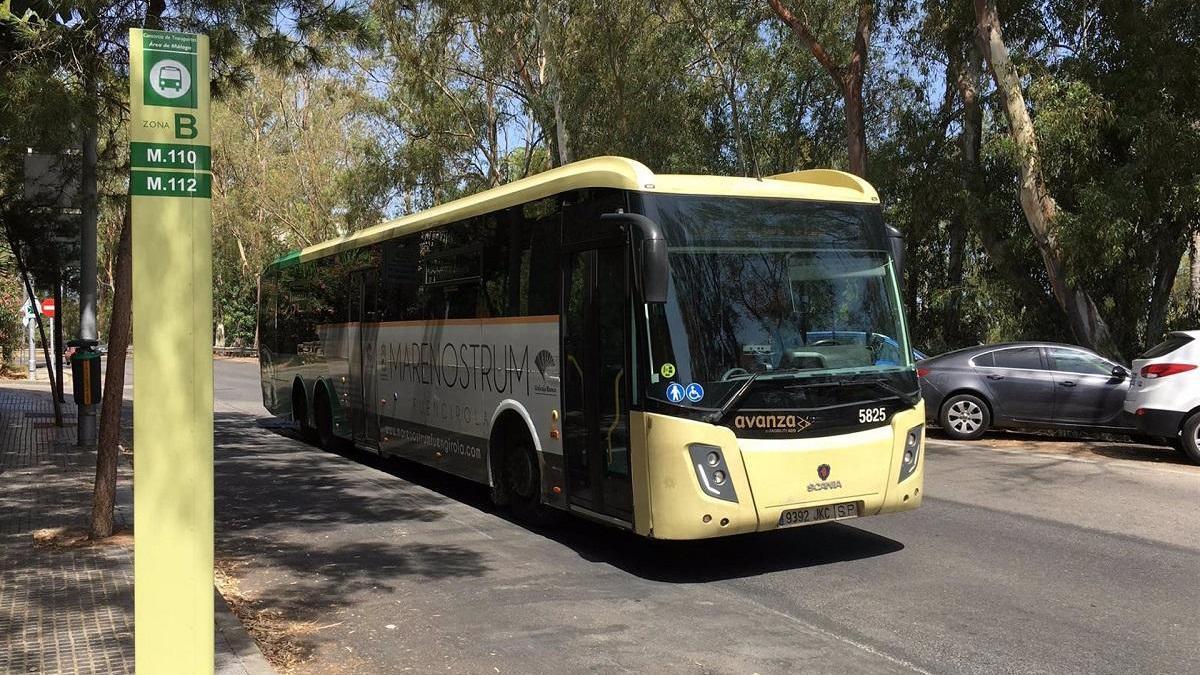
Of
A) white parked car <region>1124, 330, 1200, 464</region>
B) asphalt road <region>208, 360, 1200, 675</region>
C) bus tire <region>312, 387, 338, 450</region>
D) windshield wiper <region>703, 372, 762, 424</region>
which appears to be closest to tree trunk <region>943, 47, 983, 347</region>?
white parked car <region>1124, 330, 1200, 464</region>

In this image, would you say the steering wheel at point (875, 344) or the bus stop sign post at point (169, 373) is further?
the steering wheel at point (875, 344)

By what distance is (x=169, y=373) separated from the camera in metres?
3.74

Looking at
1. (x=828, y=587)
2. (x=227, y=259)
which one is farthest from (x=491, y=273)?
(x=227, y=259)

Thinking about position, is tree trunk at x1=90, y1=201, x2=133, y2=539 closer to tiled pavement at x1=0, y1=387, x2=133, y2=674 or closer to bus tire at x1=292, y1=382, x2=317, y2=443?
tiled pavement at x1=0, y1=387, x2=133, y2=674

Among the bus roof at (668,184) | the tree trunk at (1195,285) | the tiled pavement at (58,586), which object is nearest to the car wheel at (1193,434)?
the bus roof at (668,184)

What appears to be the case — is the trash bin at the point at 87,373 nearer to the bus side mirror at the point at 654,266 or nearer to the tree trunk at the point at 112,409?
the tree trunk at the point at 112,409

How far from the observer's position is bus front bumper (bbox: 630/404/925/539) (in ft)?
21.5

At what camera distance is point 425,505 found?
988cm

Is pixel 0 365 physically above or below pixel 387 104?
below

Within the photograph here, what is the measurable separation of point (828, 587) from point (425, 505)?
4554 millimetres

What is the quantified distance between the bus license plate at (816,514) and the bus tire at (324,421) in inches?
342

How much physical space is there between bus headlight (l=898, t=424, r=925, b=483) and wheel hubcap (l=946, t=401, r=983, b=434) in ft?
25.6

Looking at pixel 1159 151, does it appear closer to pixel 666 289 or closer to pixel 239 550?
pixel 666 289

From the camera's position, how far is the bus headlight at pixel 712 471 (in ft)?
21.5
